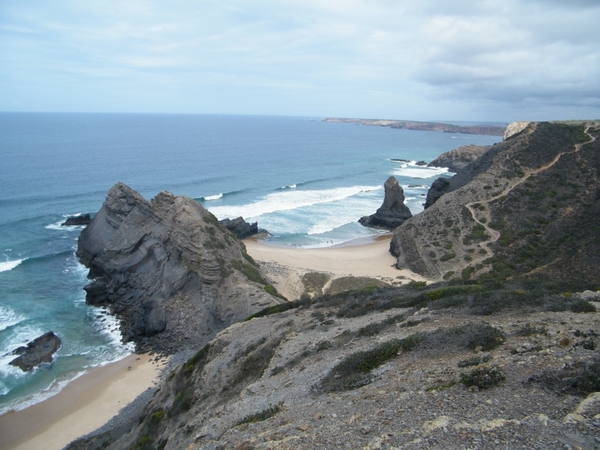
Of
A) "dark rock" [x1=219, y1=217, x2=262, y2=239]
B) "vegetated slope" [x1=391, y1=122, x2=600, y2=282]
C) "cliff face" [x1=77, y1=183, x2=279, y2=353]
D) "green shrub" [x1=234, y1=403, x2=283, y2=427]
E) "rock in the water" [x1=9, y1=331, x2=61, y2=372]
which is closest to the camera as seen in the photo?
"green shrub" [x1=234, y1=403, x2=283, y2=427]

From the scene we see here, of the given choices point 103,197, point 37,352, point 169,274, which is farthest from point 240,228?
point 103,197

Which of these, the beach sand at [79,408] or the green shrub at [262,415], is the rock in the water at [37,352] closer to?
the beach sand at [79,408]

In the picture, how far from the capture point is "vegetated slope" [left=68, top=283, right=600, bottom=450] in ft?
30.6

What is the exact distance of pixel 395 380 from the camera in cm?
1214

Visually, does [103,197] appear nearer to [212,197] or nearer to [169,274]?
[212,197]

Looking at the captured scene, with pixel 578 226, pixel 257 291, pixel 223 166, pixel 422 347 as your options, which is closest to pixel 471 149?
pixel 223 166

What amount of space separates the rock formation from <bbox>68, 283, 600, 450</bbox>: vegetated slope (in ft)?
332

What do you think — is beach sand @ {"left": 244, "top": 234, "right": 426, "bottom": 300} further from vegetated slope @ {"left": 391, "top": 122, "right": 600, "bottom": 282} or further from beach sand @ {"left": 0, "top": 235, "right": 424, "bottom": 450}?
vegetated slope @ {"left": 391, "top": 122, "right": 600, "bottom": 282}

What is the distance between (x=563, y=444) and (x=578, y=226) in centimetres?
3569

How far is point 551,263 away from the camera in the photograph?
113 ft

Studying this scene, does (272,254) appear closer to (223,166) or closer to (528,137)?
(528,137)

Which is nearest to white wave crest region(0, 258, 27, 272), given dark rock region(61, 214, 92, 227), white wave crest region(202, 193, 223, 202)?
dark rock region(61, 214, 92, 227)

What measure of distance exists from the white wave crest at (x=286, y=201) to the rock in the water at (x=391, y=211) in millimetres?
14632

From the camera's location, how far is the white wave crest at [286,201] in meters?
66.2
